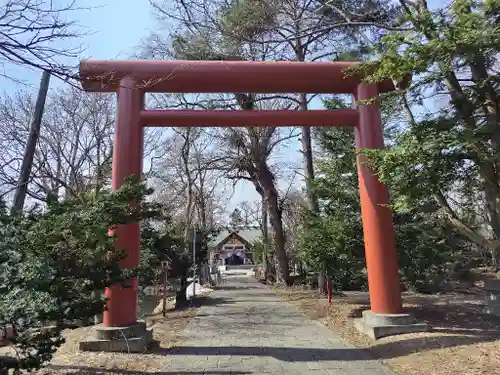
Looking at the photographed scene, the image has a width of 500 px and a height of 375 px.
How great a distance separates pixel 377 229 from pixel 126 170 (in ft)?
15.4

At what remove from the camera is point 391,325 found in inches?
290

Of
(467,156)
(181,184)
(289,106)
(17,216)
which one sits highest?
(289,106)

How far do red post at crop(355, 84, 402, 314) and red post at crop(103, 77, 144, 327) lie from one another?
421 cm

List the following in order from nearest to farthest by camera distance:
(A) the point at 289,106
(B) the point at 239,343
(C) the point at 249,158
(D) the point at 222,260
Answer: (B) the point at 239,343
(A) the point at 289,106
(C) the point at 249,158
(D) the point at 222,260

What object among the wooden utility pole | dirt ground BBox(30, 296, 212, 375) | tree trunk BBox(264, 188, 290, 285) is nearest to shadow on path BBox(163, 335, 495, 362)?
dirt ground BBox(30, 296, 212, 375)

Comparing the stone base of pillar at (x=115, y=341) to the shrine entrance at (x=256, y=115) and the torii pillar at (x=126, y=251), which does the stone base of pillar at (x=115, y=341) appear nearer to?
the torii pillar at (x=126, y=251)

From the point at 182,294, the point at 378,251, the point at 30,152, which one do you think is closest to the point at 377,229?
the point at 378,251

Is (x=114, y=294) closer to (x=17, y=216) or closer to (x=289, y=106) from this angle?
(x=17, y=216)

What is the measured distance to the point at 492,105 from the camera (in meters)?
5.57

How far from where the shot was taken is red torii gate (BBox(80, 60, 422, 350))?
24.8 ft

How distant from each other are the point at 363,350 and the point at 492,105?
4.11 metres

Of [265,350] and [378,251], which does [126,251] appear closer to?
[265,350]

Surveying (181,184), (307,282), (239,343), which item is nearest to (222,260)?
(181,184)

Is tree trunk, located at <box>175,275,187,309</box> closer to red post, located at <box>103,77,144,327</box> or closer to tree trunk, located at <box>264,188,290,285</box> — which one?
tree trunk, located at <box>264,188,290,285</box>
